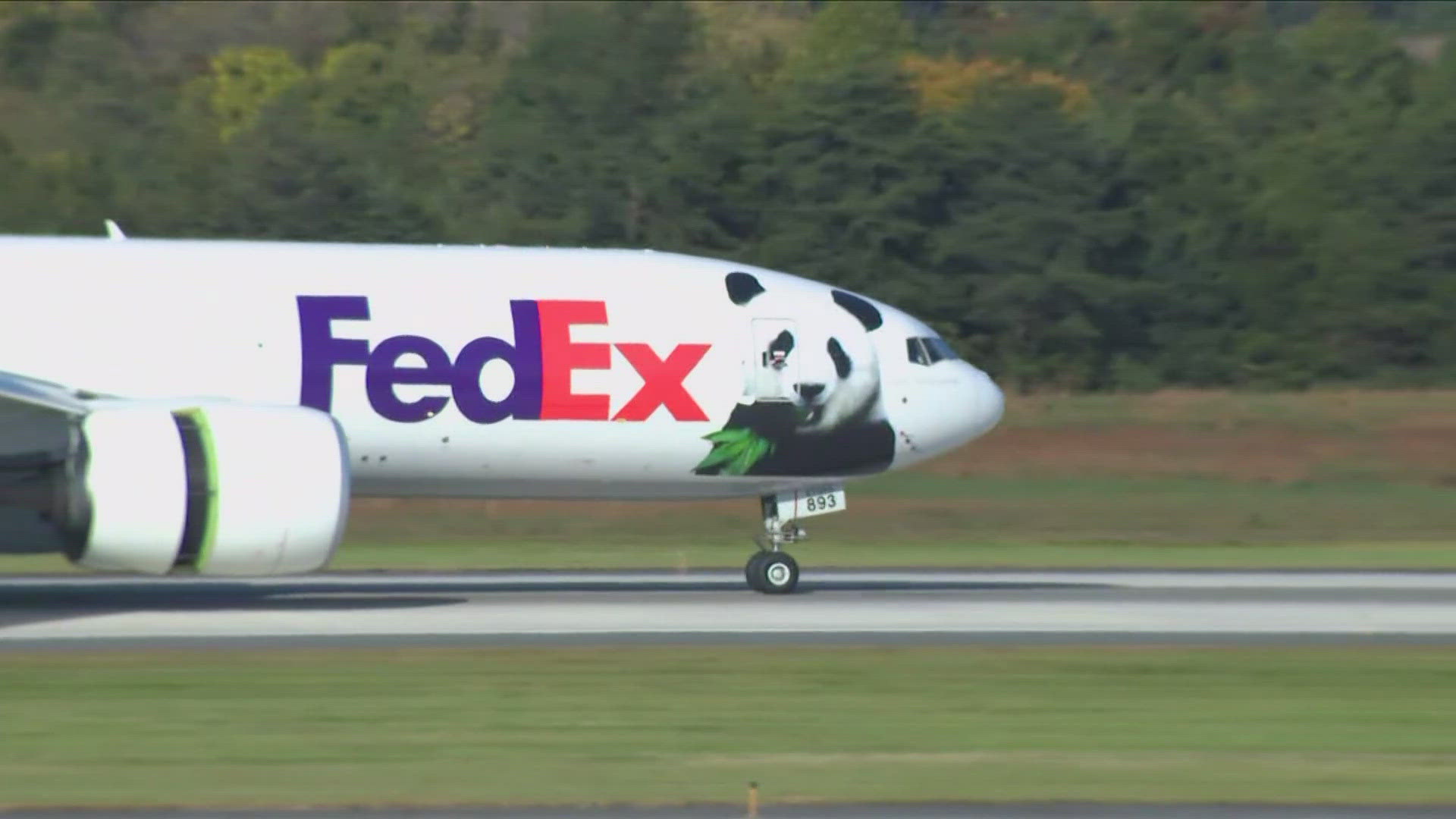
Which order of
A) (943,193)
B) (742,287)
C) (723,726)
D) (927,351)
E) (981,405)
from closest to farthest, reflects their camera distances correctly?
(723,726) → (742,287) → (927,351) → (981,405) → (943,193)

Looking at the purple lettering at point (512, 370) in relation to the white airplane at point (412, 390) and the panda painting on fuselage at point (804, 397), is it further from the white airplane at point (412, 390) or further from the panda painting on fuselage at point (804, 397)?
the panda painting on fuselage at point (804, 397)

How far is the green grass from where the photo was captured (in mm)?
12094

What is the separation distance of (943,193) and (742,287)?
37.2 metres

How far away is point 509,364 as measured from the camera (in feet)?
66.9

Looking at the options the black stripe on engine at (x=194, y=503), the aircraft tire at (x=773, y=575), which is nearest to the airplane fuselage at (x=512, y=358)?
the aircraft tire at (x=773, y=575)

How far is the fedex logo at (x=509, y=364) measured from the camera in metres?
19.9

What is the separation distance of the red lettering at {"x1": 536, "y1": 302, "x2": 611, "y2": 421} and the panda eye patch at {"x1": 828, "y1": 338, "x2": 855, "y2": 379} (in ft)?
7.01

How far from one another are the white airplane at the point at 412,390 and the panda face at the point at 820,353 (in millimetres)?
21

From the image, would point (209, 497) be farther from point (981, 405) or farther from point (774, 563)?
point (981, 405)

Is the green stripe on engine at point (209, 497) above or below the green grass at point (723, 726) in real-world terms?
above

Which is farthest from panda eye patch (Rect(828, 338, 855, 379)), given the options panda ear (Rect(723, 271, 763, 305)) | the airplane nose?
the airplane nose

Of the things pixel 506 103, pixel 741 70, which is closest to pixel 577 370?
pixel 506 103

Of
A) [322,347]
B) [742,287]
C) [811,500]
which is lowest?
[811,500]

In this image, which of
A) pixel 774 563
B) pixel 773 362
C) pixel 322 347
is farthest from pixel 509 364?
pixel 774 563
